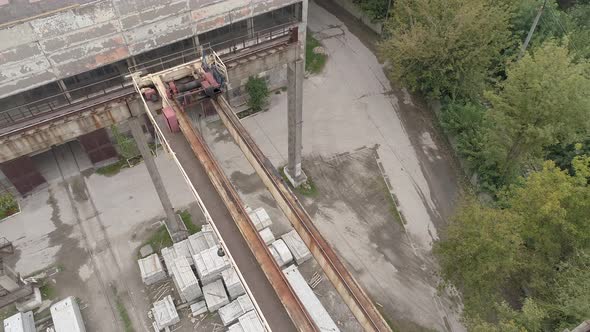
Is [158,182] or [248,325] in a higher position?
[158,182]

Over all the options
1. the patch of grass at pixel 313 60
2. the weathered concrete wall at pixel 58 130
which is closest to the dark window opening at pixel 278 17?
the patch of grass at pixel 313 60

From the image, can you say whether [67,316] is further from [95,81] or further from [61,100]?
[95,81]

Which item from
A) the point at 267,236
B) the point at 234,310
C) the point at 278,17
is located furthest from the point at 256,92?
the point at 234,310

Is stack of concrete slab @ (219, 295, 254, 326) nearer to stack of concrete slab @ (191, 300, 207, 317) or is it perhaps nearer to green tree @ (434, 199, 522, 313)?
stack of concrete slab @ (191, 300, 207, 317)

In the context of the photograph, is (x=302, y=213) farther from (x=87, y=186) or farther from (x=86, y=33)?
(x=87, y=186)

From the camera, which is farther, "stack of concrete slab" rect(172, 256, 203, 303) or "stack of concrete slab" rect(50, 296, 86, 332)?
"stack of concrete slab" rect(172, 256, 203, 303)

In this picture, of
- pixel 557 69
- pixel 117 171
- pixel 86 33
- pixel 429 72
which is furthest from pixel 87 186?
pixel 557 69

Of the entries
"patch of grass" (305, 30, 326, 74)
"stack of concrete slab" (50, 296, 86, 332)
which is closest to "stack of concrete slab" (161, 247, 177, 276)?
"stack of concrete slab" (50, 296, 86, 332)
